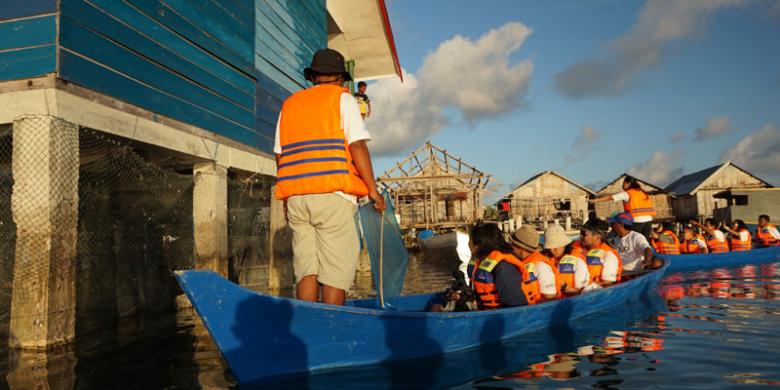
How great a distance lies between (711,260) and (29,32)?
1483 centimetres

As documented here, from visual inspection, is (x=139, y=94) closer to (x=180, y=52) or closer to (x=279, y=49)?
(x=180, y=52)

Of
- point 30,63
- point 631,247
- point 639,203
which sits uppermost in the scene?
point 30,63

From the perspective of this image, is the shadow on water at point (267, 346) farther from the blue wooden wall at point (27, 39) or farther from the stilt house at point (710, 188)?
the stilt house at point (710, 188)

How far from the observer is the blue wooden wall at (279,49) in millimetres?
10641

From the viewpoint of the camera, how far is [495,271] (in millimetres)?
5367

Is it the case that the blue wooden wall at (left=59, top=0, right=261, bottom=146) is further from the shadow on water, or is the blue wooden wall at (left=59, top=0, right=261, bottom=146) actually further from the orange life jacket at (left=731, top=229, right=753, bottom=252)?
the orange life jacket at (left=731, top=229, right=753, bottom=252)

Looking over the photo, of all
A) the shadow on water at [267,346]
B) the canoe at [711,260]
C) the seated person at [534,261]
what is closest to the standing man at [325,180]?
the shadow on water at [267,346]

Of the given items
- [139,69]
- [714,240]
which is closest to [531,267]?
[139,69]

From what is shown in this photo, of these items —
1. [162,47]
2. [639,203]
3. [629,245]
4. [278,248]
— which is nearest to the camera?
[162,47]

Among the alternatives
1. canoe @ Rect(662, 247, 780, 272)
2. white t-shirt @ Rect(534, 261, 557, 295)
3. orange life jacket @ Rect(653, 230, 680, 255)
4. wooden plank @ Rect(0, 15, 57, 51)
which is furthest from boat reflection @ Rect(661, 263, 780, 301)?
wooden plank @ Rect(0, 15, 57, 51)

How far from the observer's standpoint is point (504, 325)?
534cm

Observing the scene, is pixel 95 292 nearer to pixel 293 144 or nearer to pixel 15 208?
pixel 15 208

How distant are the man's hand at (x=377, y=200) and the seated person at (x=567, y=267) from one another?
11.3ft

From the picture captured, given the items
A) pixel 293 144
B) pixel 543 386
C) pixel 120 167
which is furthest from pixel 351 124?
pixel 120 167
